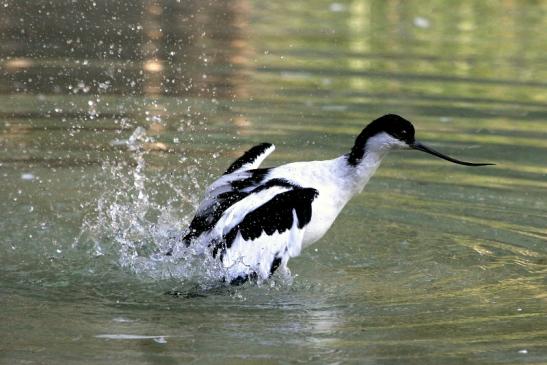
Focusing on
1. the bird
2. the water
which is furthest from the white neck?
the water

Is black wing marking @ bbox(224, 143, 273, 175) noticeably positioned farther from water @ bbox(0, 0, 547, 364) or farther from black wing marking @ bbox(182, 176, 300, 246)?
water @ bbox(0, 0, 547, 364)

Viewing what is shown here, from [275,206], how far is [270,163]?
2.84 meters

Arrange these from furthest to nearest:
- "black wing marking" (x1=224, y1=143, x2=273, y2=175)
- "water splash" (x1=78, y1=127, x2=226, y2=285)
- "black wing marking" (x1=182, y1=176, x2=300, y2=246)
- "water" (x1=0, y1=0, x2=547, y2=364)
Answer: "black wing marking" (x1=224, y1=143, x2=273, y2=175), "water splash" (x1=78, y1=127, x2=226, y2=285), "black wing marking" (x1=182, y1=176, x2=300, y2=246), "water" (x1=0, y1=0, x2=547, y2=364)

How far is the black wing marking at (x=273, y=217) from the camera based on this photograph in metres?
7.00

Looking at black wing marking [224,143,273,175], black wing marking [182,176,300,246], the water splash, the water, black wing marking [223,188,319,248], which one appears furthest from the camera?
black wing marking [224,143,273,175]

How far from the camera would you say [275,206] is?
7023 millimetres

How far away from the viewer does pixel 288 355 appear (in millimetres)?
5879

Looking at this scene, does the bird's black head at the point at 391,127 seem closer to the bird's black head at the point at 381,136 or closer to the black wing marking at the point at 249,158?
the bird's black head at the point at 381,136

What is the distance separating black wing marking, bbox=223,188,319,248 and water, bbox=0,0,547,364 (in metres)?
0.34

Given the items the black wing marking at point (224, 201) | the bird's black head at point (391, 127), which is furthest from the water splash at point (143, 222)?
the bird's black head at point (391, 127)

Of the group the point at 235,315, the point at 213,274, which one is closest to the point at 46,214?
the point at 213,274

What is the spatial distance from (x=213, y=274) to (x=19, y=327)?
133cm

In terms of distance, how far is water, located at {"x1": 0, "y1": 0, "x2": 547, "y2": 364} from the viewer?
6.25 m

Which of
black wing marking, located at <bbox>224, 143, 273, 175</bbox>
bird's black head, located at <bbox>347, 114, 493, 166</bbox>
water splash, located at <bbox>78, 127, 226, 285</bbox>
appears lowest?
water splash, located at <bbox>78, 127, 226, 285</bbox>
